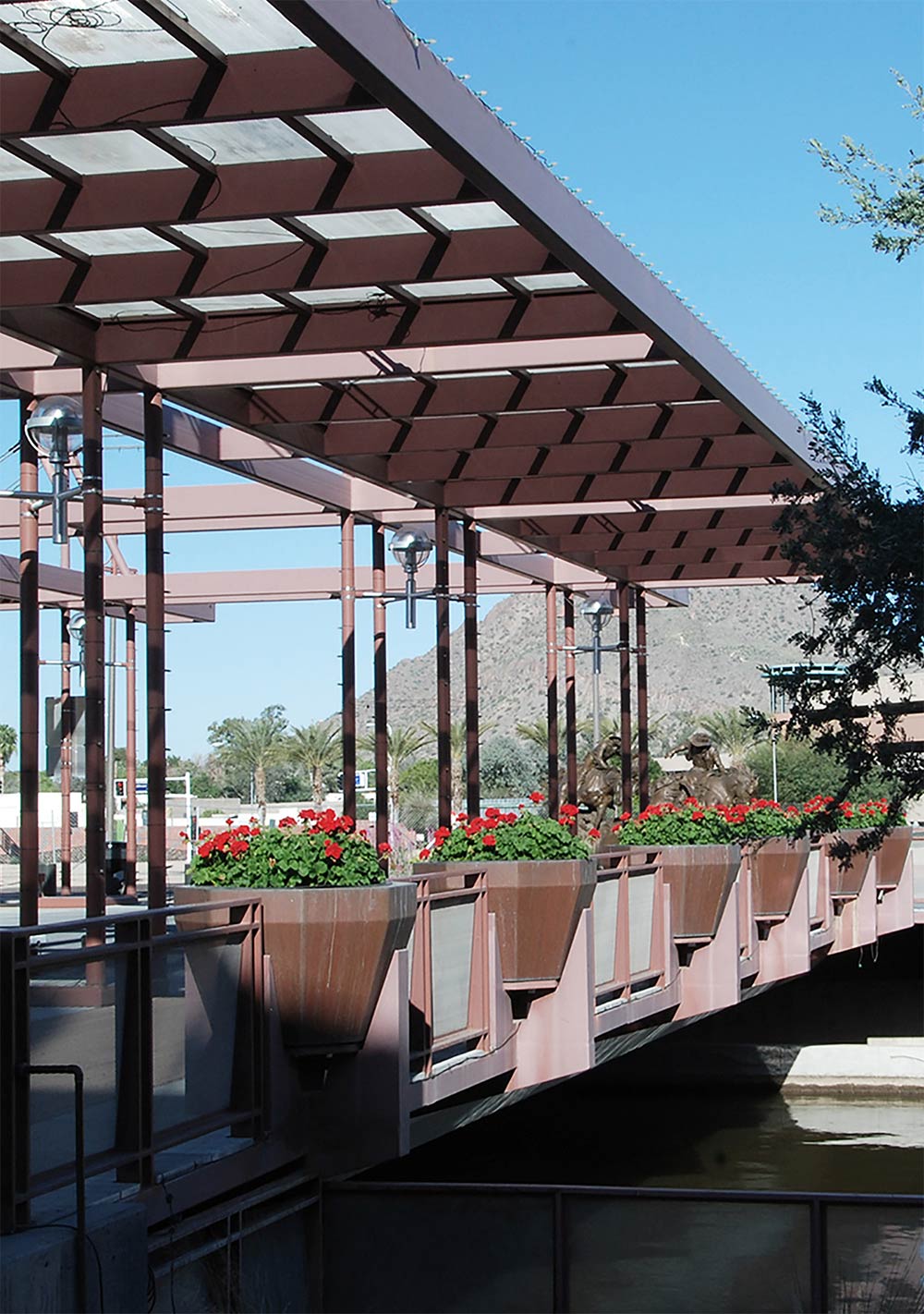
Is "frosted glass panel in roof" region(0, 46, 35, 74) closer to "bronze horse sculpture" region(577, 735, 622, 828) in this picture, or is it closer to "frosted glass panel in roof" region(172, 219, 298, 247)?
"frosted glass panel in roof" region(172, 219, 298, 247)

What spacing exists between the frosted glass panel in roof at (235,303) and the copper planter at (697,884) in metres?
6.31

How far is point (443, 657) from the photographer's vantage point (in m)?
23.3

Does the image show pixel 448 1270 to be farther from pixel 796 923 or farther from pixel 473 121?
pixel 796 923

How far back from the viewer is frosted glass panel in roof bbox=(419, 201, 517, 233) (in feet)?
40.8

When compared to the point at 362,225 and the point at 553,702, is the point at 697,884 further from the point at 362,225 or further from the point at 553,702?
the point at 553,702

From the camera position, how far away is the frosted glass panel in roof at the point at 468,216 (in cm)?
1244

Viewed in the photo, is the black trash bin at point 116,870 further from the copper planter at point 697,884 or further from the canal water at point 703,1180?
the copper planter at point 697,884

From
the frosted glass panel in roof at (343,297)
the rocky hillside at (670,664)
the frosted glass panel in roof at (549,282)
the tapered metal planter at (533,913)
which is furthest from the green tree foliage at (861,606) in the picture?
the rocky hillside at (670,664)

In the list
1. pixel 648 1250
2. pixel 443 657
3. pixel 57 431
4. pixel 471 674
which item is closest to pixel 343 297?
pixel 57 431

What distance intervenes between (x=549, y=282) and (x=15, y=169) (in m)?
4.38

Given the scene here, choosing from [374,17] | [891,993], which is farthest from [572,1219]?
[891,993]

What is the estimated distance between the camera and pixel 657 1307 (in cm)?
803

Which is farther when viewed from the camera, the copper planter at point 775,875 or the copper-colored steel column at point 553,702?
the copper-colored steel column at point 553,702

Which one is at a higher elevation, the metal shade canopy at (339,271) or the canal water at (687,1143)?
the metal shade canopy at (339,271)
